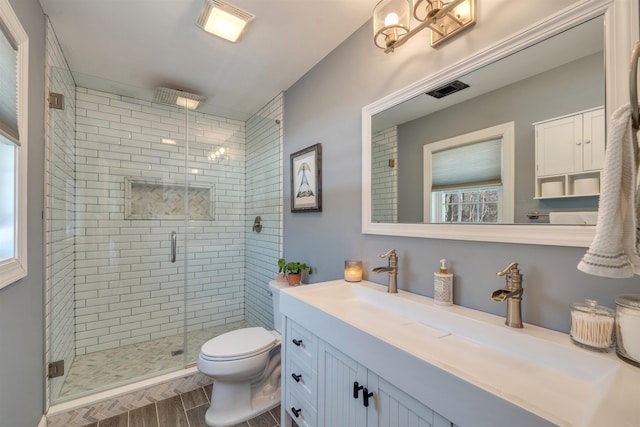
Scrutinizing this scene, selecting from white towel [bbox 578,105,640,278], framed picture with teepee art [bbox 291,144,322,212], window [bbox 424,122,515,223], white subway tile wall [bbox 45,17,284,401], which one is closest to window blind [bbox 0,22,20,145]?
white subway tile wall [bbox 45,17,284,401]

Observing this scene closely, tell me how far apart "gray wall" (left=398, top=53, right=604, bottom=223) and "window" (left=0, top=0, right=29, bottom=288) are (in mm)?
1879

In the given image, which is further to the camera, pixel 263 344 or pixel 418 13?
pixel 263 344

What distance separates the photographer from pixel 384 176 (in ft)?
5.20

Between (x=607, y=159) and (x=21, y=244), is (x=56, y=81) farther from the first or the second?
(x=607, y=159)

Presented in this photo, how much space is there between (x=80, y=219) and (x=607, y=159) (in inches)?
129

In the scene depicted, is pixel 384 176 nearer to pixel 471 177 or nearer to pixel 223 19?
pixel 471 177

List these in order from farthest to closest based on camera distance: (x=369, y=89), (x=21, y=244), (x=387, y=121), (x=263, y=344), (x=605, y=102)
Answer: (x=263, y=344)
(x=369, y=89)
(x=387, y=121)
(x=21, y=244)
(x=605, y=102)

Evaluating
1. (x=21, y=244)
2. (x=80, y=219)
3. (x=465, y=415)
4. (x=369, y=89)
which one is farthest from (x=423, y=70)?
(x=80, y=219)

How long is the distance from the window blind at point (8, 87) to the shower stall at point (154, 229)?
2.78 feet

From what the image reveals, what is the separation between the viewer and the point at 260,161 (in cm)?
300

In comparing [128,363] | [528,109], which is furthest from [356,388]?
[128,363]

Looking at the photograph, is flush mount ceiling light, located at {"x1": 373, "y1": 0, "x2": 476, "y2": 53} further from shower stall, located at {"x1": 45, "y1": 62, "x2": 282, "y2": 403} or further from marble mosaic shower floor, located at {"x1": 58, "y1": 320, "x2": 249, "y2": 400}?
marble mosaic shower floor, located at {"x1": 58, "y1": 320, "x2": 249, "y2": 400}

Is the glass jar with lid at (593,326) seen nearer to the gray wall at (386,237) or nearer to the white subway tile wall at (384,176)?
the gray wall at (386,237)

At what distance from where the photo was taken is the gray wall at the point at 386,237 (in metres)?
0.95
